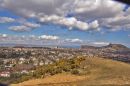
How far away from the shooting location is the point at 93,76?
30969 millimetres

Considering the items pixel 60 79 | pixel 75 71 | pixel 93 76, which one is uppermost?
pixel 75 71

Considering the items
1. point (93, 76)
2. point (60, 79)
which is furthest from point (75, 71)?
point (60, 79)

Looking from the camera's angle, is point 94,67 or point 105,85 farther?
point 94,67

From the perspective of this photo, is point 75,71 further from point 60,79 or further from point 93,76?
point 60,79

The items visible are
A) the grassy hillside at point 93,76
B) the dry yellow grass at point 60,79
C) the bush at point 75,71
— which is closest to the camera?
the grassy hillside at point 93,76

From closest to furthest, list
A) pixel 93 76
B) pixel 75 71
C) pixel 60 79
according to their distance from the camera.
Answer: pixel 60 79, pixel 93 76, pixel 75 71

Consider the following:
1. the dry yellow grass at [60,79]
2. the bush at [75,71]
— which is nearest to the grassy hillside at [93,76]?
the dry yellow grass at [60,79]

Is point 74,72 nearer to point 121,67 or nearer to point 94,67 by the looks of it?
point 94,67

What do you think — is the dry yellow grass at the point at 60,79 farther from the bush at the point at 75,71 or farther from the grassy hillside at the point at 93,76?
the bush at the point at 75,71

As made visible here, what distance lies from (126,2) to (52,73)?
105ft

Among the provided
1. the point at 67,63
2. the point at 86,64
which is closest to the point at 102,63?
the point at 86,64

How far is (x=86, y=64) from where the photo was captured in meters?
38.2

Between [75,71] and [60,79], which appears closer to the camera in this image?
[60,79]

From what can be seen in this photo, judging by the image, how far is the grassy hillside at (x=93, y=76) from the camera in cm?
2664
